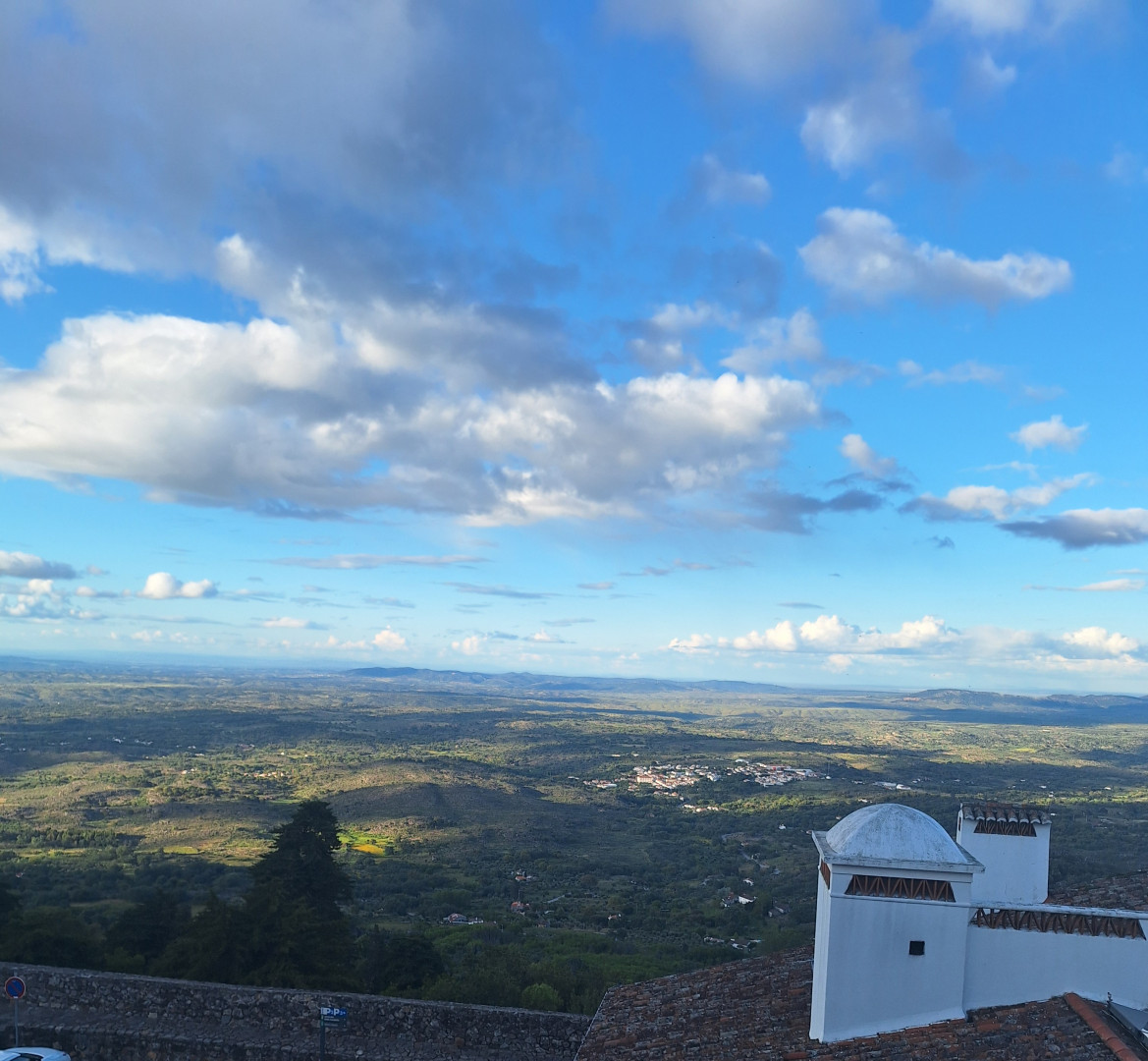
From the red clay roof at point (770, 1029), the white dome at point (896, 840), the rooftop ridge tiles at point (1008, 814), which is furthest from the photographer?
the rooftop ridge tiles at point (1008, 814)

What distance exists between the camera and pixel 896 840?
9.63 metres

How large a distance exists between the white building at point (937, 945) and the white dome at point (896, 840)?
0.05 ft

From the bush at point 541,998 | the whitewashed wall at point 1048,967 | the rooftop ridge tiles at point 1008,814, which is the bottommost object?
the bush at point 541,998

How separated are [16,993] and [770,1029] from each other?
10.5 metres

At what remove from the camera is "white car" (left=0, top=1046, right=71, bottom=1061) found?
11016 mm

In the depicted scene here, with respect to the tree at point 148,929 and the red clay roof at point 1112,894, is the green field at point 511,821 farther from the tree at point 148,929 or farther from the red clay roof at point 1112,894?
the red clay roof at point 1112,894

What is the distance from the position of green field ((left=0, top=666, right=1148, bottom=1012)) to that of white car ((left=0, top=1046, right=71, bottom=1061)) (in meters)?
5.58

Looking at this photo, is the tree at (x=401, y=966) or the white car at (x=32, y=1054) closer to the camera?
the white car at (x=32, y=1054)

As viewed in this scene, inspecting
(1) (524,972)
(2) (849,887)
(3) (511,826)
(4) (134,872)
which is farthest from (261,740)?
(2) (849,887)

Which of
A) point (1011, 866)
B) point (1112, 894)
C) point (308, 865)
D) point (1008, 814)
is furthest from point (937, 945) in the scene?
point (308, 865)

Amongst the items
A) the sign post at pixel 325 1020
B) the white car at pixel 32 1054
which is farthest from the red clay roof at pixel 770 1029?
the white car at pixel 32 1054

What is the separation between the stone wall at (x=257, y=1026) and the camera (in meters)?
11.9

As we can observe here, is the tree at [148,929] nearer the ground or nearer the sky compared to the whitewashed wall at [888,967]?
nearer the ground

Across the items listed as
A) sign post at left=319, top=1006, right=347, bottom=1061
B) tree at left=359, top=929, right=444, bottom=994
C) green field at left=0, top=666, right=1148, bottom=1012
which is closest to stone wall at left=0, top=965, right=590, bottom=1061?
sign post at left=319, top=1006, right=347, bottom=1061
